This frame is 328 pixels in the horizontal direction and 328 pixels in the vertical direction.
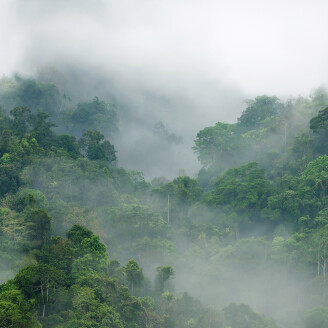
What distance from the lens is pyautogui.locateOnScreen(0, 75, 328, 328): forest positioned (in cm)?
3684

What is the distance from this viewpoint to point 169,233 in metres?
51.3

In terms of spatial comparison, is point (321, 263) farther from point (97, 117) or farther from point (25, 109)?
point (97, 117)

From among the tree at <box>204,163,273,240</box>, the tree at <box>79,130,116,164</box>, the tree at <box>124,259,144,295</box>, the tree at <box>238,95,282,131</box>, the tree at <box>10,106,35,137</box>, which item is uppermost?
the tree at <box>238,95,282,131</box>

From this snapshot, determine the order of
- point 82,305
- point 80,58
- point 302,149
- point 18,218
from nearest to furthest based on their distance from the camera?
point 82,305 < point 18,218 < point 302,149 < point 80,58

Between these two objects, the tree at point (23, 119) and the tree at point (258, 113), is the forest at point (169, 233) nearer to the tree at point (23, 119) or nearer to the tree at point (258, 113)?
the tree at point (23, 119)

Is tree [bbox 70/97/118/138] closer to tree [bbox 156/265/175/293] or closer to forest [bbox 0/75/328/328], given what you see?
forest [bbox 0/75/328/328]

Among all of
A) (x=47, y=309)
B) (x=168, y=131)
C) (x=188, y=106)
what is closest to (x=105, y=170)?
(x=47, y=309)

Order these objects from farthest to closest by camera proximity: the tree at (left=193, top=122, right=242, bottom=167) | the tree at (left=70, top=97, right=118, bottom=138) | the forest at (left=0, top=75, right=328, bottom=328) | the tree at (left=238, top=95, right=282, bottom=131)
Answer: the tree at (left=70, top=97, right=118, bottom=138) < the tree at (left=238, top=95, right=282, bottom=131) < the tree at (left=193, top=122, right=242, bottom=167) < the forest at (left=0, top=75, right=328, bottom=328)

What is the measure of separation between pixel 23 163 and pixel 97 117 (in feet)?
78.5

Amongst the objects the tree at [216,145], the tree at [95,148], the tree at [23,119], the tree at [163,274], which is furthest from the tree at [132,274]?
the tree at [216,145]

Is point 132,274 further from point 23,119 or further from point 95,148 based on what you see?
point 23,119

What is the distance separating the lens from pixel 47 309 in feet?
113

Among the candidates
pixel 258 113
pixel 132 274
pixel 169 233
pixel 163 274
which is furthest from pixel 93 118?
pixel 132 274

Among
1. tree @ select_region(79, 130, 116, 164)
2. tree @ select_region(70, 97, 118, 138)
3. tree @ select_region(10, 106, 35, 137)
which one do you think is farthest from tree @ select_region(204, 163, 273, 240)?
tree @ select_region(70, 97, 118, 138)
